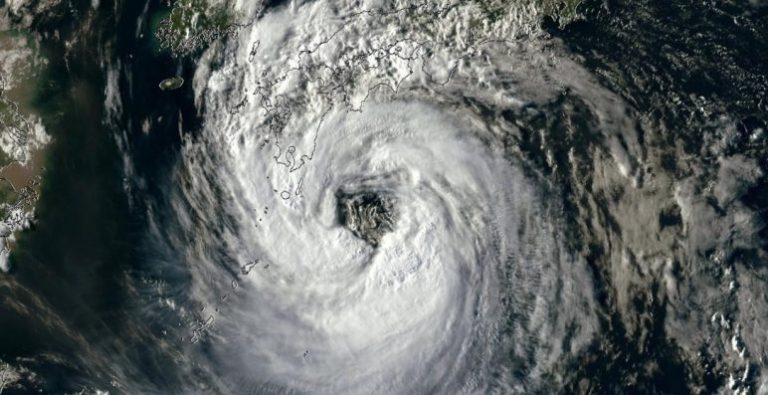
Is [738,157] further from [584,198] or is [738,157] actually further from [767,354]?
[767,354]

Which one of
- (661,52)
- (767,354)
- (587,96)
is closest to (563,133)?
(587,96)

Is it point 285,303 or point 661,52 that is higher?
point 661,52

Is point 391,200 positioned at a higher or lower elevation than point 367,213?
higher

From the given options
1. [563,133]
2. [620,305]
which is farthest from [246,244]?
[620,305]

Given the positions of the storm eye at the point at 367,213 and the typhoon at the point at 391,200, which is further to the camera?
the storm eye at the point at 367,213

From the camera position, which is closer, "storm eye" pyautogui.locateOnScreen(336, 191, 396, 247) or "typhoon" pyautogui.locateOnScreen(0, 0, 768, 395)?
"typhoon" pyautogui.locateOnScreen(0, 0, 768, 395)

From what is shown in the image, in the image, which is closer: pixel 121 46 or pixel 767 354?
pixel 767 354

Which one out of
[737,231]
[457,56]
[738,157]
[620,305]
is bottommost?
[620,305]
